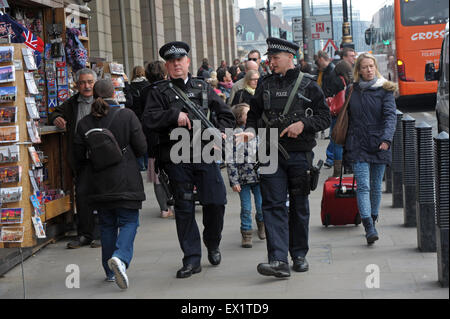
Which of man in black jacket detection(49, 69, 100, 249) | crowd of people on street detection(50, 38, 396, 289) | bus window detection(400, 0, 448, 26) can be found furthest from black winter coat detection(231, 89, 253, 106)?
bus window detection(400, 0, 448, 26)

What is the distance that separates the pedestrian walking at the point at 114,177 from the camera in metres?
6.79

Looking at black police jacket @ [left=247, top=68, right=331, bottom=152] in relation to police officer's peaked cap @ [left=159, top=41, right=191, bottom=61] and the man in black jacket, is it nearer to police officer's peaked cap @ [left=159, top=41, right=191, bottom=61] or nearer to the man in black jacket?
police officer's peaked cap @ [left=159, top=41, right=191, bottom=61]

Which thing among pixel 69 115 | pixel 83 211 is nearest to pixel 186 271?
pixel 83 211

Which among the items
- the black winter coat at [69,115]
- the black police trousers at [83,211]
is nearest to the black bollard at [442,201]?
the black police trousers at [83,211]

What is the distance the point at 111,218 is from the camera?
22.9ft

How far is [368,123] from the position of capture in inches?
321

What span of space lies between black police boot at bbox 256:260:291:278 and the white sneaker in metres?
1.04

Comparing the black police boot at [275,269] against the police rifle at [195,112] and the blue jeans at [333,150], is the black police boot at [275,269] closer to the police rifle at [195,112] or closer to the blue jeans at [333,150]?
the police rifle at [195,112]

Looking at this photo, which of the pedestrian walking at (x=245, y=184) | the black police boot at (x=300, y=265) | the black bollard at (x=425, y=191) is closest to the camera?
the black police boot at (x=300, y=265)

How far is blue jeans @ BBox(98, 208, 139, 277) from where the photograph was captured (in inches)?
268

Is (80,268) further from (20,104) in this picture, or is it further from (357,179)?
(357,179)

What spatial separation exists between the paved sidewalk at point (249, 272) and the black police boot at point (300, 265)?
0.06 metres

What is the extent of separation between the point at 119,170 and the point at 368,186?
8.37ft
